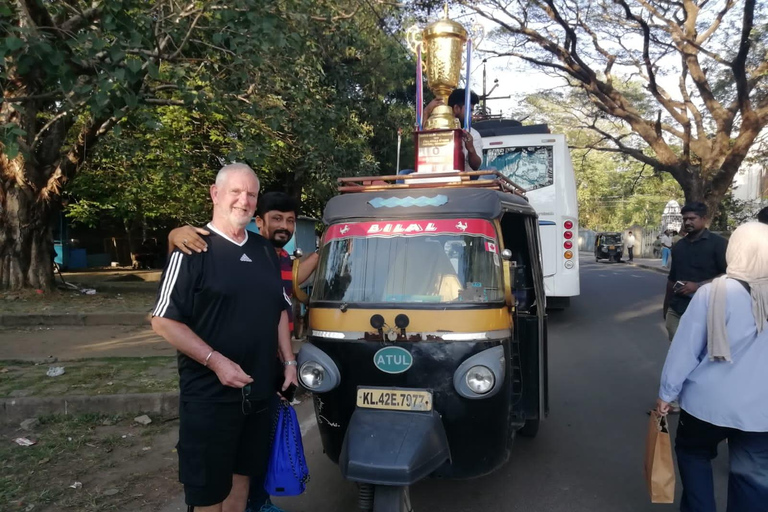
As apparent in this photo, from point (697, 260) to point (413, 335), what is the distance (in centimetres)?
313

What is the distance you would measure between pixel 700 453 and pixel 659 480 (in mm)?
270

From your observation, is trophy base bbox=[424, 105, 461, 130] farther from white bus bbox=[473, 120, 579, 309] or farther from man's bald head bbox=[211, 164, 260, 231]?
white bus bbox=[473, 120, 579, 309]

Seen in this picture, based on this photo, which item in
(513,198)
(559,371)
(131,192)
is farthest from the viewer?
(131,192)

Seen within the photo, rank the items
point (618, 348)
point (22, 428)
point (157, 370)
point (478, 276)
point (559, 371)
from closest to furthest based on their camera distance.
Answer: point (478, 276)
point (22, 428)
point (157, 370)
point (559, 371)
point (618, 348)

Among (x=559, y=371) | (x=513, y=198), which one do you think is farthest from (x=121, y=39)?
(x=559, y=371)

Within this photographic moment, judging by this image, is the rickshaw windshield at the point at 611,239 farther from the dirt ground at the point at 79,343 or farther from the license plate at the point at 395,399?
the license plate at the point at 395,399

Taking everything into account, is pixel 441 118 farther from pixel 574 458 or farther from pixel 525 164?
pixel 525 164

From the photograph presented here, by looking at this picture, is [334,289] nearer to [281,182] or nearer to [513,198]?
[513,198]

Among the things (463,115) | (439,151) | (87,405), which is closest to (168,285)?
(439,151)

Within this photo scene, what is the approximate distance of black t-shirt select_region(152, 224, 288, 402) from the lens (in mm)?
2543

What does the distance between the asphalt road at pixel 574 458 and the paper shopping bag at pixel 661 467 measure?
2.48ft

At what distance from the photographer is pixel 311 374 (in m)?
3.38

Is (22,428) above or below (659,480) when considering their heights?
below

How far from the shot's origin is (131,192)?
14539 millimetres
